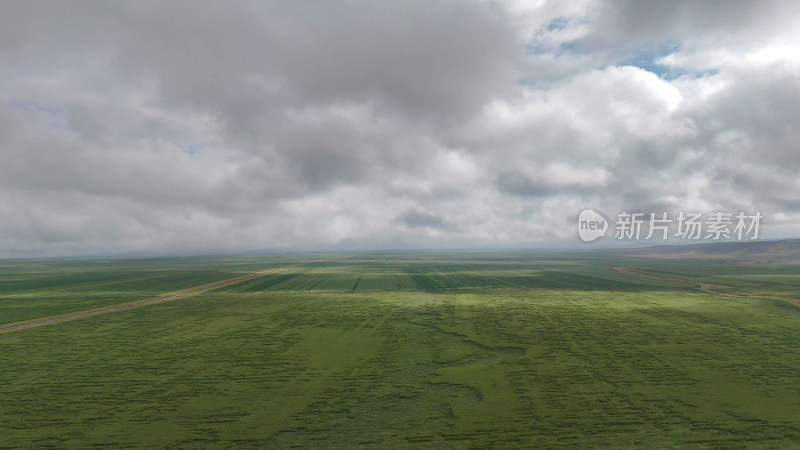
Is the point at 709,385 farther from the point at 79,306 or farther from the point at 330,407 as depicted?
the point at 79,306

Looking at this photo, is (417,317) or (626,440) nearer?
(626,440)

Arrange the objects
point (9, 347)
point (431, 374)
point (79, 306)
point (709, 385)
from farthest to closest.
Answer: point (79, 306), point (9, 347), point (431, 374), point (709, 385)

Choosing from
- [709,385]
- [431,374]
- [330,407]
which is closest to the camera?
[330,407]

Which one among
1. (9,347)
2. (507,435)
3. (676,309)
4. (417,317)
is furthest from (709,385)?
(9,347)

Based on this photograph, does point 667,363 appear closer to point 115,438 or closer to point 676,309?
point 676,309

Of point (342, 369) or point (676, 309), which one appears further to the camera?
point (676, 309)

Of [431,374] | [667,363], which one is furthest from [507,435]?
[667,363]
